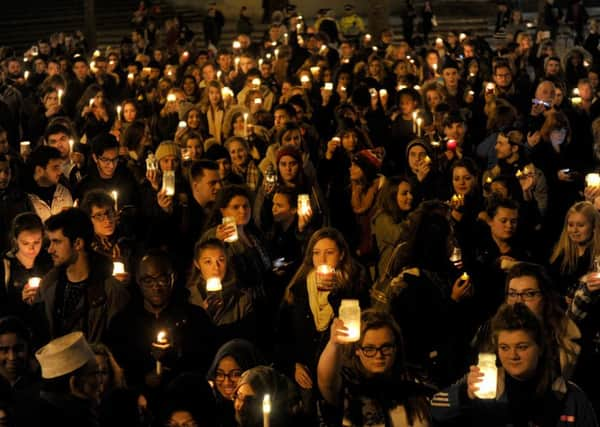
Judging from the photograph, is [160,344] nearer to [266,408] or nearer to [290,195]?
[266,408]

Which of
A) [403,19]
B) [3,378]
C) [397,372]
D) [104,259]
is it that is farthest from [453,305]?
[403,19]

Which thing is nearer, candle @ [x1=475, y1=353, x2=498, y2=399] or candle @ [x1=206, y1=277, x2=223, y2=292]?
candle @ [x1=475, y1=353, x2=498, y2=399]

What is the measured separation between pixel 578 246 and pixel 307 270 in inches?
70.8

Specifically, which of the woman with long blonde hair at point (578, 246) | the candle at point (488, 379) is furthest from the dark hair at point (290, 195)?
the candle at point (488, 379)

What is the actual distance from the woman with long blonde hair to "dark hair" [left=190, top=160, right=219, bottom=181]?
2658mm

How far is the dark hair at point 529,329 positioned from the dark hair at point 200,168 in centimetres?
379

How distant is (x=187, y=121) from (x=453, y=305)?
569 cm

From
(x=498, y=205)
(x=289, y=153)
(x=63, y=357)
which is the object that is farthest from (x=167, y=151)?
(x=63, y=357)

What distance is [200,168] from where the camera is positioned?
26.1 ft

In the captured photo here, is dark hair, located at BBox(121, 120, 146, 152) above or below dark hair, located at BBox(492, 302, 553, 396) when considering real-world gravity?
above

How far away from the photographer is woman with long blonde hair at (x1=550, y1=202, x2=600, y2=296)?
6652mm

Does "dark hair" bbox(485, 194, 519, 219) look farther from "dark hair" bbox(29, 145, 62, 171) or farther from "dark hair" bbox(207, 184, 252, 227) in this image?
"dark hair" bbox(29, 145, 62, 171)

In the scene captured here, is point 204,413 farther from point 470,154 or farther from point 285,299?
point 470,154

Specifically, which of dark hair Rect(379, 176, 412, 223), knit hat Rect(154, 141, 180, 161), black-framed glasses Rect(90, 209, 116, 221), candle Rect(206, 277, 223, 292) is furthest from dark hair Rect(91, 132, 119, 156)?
candle Rect(206, 277, 223, 292)
